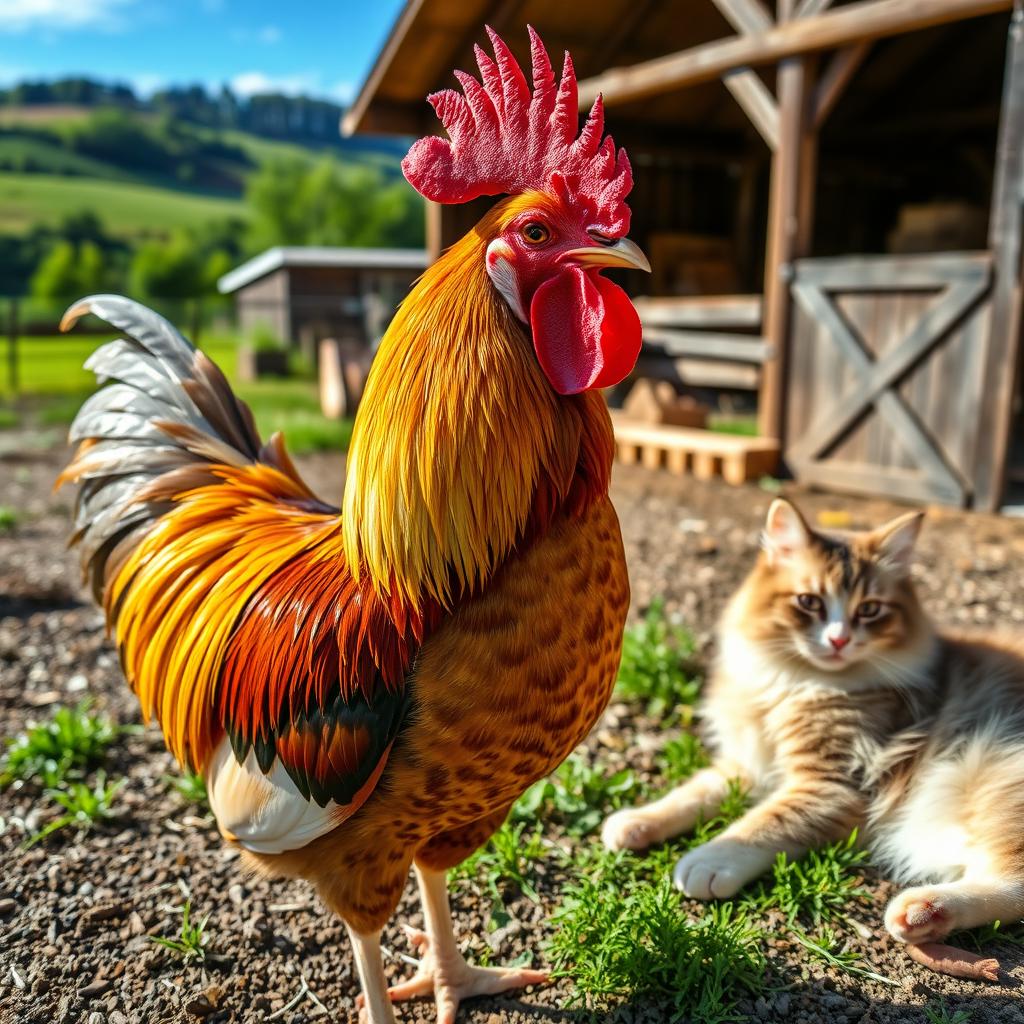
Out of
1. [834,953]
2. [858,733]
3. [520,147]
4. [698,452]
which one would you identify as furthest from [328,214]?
[834,953]

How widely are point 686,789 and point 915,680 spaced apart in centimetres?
86

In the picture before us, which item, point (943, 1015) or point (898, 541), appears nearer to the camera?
point (943, 1015)

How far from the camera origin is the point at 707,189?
13445 millimetres

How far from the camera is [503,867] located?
283cm

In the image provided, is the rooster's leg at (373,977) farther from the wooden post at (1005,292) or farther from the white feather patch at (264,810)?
the wooden post at (1005,292)

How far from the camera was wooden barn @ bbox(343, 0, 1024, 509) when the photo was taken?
6.39 m

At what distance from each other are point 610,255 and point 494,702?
925mm

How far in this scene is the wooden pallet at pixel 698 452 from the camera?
24.6 ft

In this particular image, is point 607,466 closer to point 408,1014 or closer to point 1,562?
point 408,1014

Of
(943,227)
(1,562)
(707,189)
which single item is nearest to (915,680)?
(1,562)

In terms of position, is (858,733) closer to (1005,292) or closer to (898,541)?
(898,541)

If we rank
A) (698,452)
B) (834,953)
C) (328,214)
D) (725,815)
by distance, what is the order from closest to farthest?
(834,953), (725,815), (698,452), (328,214)

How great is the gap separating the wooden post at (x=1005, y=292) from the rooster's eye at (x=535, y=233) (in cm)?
547

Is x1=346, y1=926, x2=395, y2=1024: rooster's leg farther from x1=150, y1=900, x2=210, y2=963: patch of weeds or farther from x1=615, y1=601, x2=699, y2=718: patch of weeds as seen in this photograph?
x1=615, y1=601, x2=699, y2=718: patch of weeds
